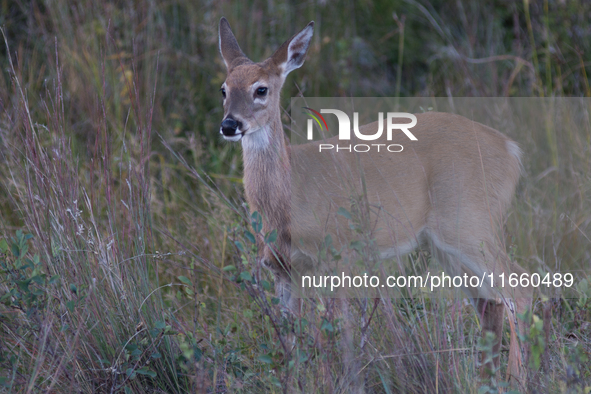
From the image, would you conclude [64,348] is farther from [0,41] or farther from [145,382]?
[0,41]

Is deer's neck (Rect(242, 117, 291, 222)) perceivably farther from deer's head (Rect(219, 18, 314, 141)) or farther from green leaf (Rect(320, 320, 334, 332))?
green leaf (Rect(320, 320, 334, 332))

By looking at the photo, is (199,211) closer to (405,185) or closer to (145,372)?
(405,185)

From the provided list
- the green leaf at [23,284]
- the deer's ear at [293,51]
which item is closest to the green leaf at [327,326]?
the green leaf at [23,284]

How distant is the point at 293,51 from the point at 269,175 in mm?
822

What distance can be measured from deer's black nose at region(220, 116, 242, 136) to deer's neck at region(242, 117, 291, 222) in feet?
1.09

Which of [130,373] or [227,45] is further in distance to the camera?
[227,45]

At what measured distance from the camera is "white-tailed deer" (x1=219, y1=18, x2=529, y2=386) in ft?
12.2

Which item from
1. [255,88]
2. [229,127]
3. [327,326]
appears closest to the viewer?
[327,326]

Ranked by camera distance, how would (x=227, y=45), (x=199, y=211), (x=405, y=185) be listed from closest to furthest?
(x=405, y=185) → (x=227, y=45) → (x=199, y=211)

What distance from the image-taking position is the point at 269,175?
381 cm

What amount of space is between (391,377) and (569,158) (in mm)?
3034

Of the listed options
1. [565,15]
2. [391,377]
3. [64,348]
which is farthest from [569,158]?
[64,348]

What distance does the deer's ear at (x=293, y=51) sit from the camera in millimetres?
3914

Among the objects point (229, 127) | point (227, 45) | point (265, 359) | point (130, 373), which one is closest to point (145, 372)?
point (130, 373)
